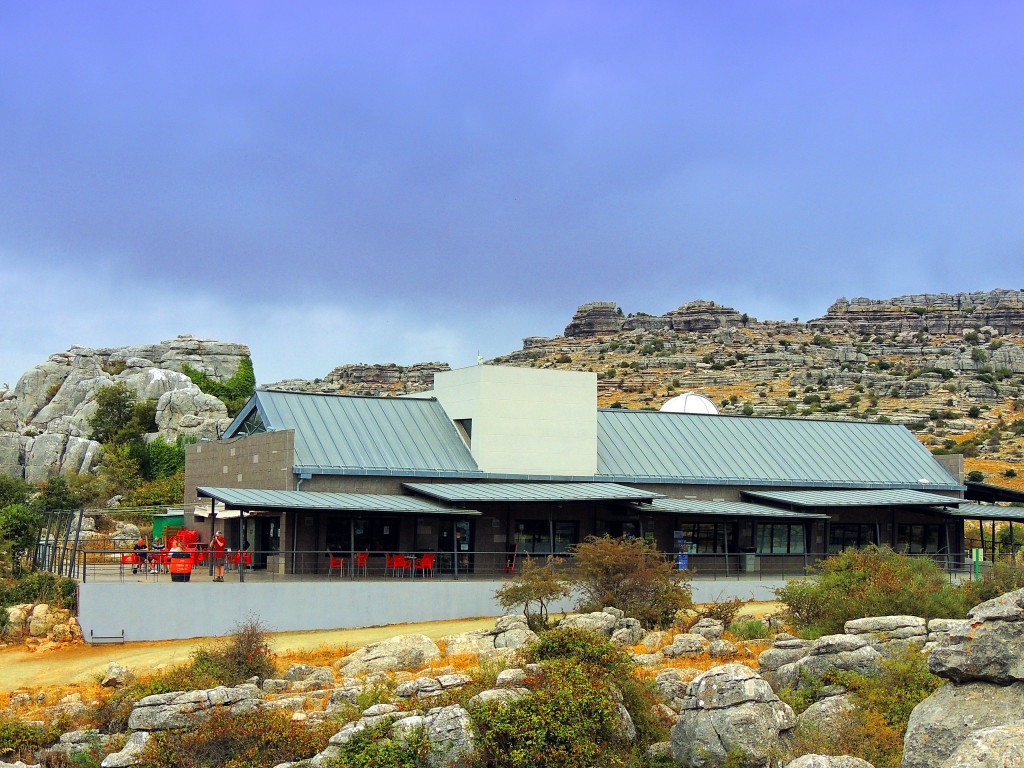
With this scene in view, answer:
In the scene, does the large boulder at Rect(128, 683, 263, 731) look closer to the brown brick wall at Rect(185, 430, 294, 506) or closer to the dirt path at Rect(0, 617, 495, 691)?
the dirt path at Rect(0, 617, 495, 691)

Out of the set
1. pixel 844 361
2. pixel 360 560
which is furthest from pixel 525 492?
pixel 844 361

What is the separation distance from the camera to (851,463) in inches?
1833

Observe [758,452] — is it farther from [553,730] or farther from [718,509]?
[553,730]

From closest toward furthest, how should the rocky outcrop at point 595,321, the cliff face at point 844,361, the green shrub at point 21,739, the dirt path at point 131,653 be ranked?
the green shrub at point 21,739
the dirt path at point 131,653
the cliff face at point 844,361
the rocky outcrop at point 595,321

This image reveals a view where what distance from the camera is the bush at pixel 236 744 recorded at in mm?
18359

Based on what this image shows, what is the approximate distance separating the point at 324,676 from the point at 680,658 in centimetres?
723

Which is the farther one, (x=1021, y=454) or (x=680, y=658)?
(x=1021, y=454)

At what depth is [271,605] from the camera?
102 feet

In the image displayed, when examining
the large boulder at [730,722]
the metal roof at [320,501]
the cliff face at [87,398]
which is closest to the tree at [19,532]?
the metal roof at [320,501]

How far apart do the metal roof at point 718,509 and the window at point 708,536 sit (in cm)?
83

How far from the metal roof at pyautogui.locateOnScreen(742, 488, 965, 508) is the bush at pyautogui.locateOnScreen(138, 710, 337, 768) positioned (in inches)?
1013

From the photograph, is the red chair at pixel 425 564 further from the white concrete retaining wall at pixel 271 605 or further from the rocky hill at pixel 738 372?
the rocky hill at pixel 738 372

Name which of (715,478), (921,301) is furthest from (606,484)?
(921,301)

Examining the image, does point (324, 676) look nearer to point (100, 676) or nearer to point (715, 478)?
point (100, 676)
